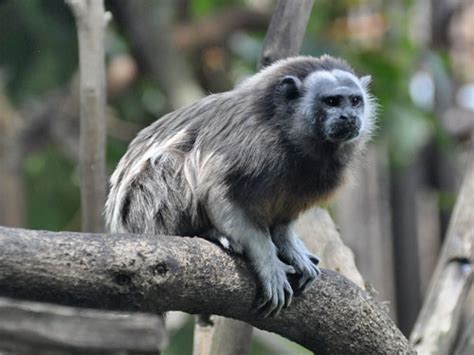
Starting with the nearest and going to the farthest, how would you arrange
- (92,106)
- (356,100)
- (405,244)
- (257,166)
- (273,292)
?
(273,292)
(257,166)
(356,100)
(92,106)
(405,244)

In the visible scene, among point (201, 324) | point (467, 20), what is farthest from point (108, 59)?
point (467, 20)

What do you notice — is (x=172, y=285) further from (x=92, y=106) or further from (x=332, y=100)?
(x=92, y=106)

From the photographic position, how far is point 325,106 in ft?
12.4

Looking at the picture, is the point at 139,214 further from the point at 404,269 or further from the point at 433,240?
the point at 433,240

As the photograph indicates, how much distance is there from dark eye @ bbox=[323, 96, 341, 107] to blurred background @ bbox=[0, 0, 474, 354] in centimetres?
252

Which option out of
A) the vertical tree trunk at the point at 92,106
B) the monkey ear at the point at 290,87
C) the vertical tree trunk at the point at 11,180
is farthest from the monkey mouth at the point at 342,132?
the vertical tree trunk at the point at 11,180

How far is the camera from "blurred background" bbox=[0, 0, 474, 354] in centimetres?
745

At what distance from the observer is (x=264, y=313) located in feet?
11.0

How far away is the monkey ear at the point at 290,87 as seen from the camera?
12.3 feet

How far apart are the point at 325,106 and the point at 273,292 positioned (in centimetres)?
88

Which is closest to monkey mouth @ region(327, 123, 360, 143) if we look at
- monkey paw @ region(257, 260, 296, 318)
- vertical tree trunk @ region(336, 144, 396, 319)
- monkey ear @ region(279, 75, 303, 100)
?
monkey ear @ region(279, 75, 303, 100)

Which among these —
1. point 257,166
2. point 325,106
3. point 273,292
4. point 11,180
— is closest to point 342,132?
point 325,106

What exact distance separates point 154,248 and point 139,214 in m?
0.76

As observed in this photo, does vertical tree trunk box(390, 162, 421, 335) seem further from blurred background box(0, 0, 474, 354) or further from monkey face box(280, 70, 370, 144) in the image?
monkey face box(280, 70, 370, 144)
